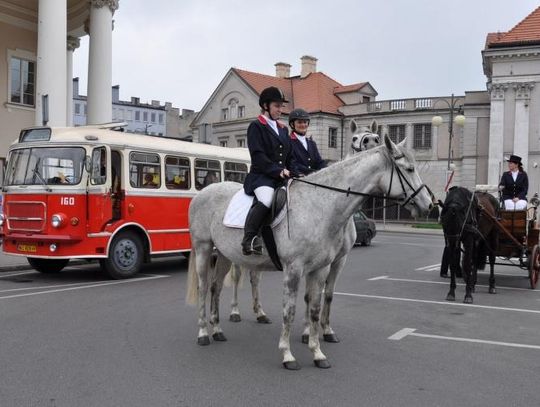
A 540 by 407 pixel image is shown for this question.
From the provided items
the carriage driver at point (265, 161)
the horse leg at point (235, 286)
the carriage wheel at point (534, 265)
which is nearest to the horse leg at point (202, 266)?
the horse leg at point (235, 286)

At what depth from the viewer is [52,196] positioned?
12.2m

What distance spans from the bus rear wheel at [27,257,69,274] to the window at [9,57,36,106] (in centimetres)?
1461

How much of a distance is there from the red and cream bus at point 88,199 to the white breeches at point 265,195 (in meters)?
7.03

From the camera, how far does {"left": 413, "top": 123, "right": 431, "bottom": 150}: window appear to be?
167 ft

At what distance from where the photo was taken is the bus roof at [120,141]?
1259cm

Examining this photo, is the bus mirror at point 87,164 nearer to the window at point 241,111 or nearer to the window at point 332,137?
the window at point 332,137

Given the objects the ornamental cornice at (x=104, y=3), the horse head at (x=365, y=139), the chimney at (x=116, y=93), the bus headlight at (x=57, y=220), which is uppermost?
the chimney at (x=116, y=93)

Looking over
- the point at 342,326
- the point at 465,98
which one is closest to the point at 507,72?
the point at 465,98

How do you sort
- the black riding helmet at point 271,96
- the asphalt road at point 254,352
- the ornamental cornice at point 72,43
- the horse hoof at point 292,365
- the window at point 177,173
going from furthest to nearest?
the ornamental cornice at point 72,43 → the window at point 177,173 → the black riding helmet at point 271,96 → the horse hoof at point 292,365 → the asphalt road at point 254,352

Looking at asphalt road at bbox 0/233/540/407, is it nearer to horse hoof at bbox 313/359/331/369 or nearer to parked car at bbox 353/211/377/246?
horse hoof at bbox 313/359/331/369

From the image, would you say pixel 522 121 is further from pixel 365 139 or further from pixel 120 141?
pixel 365 139

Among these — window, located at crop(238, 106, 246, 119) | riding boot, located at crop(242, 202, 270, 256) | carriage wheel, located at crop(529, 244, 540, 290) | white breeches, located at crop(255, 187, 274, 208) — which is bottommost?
carriage wheel, located at crop(529, 244, 540, 290)

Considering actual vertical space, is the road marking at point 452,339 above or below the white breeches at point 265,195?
below

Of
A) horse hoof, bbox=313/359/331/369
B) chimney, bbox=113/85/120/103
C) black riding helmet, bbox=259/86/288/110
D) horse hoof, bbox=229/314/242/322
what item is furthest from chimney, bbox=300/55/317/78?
chimney, bbox=113/85/120/103
